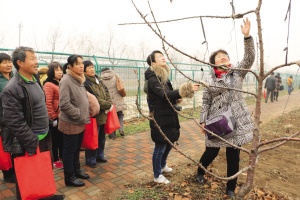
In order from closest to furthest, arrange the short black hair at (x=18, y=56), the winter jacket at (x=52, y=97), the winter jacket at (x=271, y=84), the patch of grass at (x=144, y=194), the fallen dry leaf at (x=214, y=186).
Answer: the short black hair at (x=18, y=56)
the patch of grass at (x=144, y=194)
the fallen dry leaf at (x=214, y=186)
the winter jacket at (x=52, y=97)
the winter jacket at (x=271, y=84)

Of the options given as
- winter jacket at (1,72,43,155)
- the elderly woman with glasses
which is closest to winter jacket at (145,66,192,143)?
the elderly woman with glasses

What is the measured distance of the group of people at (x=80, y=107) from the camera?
6.97 feet

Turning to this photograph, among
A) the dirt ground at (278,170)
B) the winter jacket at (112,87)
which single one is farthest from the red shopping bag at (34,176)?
the winter jacket at (112,87)

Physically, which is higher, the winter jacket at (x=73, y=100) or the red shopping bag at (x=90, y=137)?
the winter jacket at (x=73, y=100)

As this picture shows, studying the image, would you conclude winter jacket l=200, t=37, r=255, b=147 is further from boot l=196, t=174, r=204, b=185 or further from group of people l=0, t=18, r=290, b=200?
boot l=196, t=174, r=204, b=185

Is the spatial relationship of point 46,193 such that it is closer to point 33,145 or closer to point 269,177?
point 33,145

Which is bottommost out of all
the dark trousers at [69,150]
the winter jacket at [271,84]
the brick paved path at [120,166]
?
the brick paved path at [120,166]

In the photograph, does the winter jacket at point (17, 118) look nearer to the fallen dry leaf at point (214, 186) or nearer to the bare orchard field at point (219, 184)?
the bare orchard field at point (219, 184)

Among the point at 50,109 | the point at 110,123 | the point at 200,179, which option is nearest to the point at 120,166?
the point at 110,123

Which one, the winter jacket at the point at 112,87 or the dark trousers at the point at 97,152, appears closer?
the dark trousers at the point at 97,152

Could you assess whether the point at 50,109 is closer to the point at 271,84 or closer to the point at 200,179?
the point at 200,179

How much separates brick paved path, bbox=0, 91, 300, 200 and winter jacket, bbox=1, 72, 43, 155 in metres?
0.94

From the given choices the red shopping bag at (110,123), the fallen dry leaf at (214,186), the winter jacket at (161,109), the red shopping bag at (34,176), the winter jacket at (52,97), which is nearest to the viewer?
the red shopping bag at (34,176)

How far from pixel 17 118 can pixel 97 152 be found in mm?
1936
